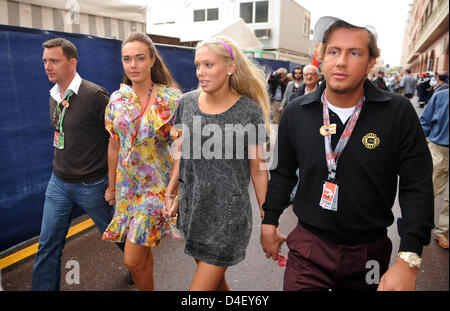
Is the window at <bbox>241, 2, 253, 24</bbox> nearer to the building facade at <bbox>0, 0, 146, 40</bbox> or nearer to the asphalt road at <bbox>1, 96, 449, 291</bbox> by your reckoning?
the building facade at <bbox>0, 0, 146, 40</bbox>

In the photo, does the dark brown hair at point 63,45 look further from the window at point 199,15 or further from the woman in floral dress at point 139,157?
the window at point 199,15

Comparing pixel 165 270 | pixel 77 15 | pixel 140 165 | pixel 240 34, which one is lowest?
pixel 165 270

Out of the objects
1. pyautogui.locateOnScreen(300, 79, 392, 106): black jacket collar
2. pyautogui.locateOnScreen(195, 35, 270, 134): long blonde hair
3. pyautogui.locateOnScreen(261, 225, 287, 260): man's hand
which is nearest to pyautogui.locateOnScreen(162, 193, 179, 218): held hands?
pyautogui.locateOnScreen(261, 225, 287, 260): man's hand

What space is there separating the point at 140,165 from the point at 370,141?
157cm

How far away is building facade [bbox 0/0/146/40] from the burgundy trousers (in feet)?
15.5

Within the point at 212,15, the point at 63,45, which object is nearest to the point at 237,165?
the point at 63,45

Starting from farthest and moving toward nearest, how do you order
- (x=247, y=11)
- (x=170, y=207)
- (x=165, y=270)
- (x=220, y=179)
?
(x=247, y=11) < (x=165, y=270) < (x=170, y=207) < (x=220, y=179)

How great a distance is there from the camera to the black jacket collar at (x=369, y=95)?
169cm

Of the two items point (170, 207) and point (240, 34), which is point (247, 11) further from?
point (170, 207)

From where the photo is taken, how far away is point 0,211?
11.5ft

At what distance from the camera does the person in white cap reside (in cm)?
161

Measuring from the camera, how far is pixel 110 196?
9.06 feet

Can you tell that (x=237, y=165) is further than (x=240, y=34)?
No

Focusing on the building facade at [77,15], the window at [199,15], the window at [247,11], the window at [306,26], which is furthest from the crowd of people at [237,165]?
the window at [306,26]
